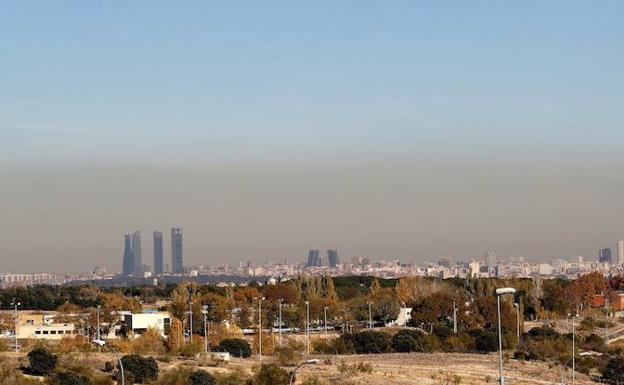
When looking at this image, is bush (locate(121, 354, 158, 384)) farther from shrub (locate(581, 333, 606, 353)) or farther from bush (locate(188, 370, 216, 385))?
shrub (locate(581, 333, 606, 353))

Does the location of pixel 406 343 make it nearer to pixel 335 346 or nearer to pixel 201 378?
pixel 335 346

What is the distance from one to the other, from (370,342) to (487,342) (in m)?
7.87

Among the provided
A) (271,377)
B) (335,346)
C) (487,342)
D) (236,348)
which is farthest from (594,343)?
(271,377)

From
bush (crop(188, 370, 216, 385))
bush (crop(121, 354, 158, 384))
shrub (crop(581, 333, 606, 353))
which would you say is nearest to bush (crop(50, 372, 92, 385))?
bush (crop(121, 354, 158, 384))

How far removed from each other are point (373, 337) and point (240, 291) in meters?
37.7

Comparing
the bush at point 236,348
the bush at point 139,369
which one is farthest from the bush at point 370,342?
the bush at point 139,369

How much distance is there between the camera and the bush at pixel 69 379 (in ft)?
150

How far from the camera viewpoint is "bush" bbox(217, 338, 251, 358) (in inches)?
2736

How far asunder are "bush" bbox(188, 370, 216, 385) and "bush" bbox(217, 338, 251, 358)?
20314 mm

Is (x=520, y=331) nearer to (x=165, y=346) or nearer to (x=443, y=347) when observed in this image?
(x=443, y=347)

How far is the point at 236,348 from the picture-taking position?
6981 cm

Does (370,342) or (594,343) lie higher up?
(370,342)

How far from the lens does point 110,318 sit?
86.1 metres

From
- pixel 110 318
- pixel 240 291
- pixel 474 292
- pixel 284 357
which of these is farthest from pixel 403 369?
pixel 474 292
